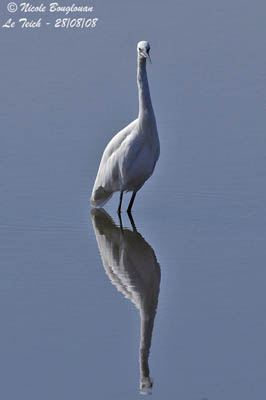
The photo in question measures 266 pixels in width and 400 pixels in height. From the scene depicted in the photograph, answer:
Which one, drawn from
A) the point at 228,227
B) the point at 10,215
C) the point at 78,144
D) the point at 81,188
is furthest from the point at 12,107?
the point at 228,227

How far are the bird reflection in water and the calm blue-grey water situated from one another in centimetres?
2

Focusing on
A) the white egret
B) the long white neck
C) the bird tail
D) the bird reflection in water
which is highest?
the long white neck

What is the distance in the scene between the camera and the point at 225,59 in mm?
19859

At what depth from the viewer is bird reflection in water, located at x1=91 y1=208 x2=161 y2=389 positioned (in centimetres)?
912

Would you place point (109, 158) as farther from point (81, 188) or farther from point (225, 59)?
point (225, 59)

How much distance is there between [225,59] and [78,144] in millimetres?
5084

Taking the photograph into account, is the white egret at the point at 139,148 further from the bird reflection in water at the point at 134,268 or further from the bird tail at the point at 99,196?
the bird reflection in water at the point at 134,268

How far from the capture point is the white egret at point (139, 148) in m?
12.9

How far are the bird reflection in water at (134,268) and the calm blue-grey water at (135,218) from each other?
2 centimetres

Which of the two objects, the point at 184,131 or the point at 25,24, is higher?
the point at 25,24

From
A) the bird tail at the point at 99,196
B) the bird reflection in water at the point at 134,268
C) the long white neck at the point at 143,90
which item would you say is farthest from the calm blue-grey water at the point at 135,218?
the long white neck at the point at 143,90

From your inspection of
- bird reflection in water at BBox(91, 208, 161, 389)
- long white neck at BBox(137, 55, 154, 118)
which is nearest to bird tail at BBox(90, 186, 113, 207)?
bird reflection in water at BBox(91, 208, 161, 389)

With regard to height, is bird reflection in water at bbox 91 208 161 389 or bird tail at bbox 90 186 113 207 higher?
bird tail at bbox 90 186 113 207

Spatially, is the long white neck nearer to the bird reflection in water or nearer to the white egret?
the white egret
